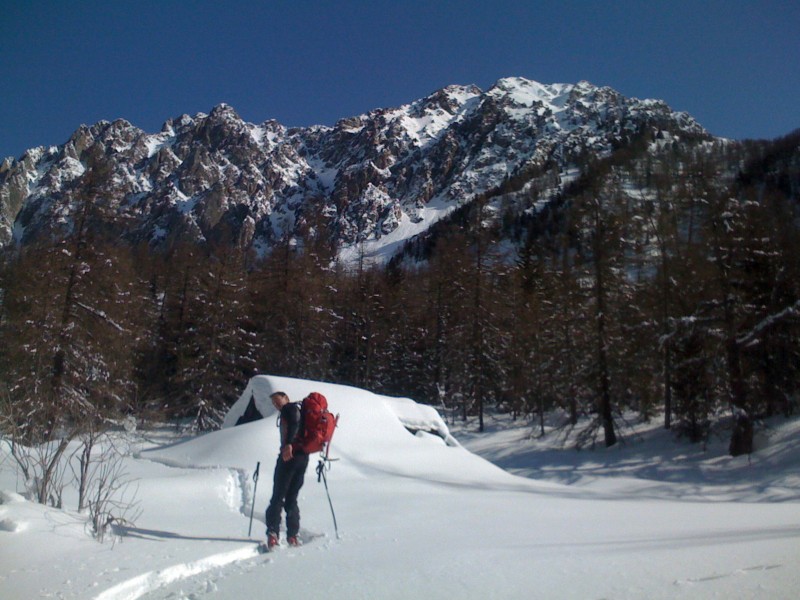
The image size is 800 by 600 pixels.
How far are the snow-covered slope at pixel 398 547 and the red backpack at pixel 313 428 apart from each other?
98 cm

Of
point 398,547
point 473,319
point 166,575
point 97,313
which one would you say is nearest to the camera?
point 166,575

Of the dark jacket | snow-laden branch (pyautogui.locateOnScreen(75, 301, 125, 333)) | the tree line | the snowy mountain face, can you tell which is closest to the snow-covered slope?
the dark jacket

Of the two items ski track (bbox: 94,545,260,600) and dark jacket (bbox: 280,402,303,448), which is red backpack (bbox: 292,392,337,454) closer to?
dark jacket (bbox: 280,402,303,448)

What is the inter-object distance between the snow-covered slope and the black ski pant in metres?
0.32

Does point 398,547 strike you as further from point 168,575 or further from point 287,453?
point 168,575

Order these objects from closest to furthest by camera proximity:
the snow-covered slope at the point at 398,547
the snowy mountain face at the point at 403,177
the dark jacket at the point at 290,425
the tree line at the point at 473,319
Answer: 1. the snow-covered slope at the point at 398,547
2. the dark jacket at the point at 290,425
3. the tree line at the point at 473,319
4. the snowy mountain face at the point at 403,177

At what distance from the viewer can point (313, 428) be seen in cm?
619

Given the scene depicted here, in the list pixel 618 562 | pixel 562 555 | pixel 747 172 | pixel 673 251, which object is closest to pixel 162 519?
pixel 562 555

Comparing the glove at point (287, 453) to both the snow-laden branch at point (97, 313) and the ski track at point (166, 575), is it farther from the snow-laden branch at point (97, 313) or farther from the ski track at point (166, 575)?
the snow-laden branch at point (97, 313)

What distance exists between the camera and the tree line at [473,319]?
1725cm

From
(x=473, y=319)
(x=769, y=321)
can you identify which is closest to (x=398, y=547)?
(x=769, y=321)

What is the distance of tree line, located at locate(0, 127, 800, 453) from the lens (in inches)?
679

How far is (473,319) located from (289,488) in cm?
2510

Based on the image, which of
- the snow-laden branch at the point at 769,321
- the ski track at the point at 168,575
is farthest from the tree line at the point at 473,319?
the ski track at the point at 168,575
